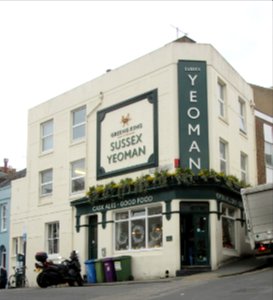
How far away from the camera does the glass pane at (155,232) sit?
79.7 feet

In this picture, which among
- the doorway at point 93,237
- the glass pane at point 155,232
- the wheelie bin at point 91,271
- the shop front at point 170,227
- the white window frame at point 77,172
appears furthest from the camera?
the white window frame at point 77,172

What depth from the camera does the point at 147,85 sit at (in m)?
26.2

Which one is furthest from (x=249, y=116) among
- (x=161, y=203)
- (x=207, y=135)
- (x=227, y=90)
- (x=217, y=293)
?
(x=217, y=293)

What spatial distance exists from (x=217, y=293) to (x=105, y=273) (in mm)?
9708

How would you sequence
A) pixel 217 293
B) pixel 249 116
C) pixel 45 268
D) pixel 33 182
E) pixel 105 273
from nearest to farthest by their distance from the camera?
pixel 217 293, pixel 45 268, pixel 105 273, pixel 249 116, pixel 33 182

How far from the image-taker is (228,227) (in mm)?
25641

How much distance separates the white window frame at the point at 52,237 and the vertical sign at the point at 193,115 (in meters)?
8.76

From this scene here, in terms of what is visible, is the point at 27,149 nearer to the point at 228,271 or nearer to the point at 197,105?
the point at 197,105

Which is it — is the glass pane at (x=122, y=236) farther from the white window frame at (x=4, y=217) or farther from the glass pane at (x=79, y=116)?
the white window frame at (x=4, y=217)

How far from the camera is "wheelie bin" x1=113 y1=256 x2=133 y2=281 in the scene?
2384cm

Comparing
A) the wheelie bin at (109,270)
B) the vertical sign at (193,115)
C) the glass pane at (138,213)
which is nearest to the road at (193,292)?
the wheelie bin at (109,270)

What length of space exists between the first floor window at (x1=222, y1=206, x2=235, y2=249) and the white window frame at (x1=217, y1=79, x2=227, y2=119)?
4.21 metres

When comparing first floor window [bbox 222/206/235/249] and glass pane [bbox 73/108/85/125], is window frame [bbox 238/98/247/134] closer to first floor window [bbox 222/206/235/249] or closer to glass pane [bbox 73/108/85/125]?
first floor window [bbox 222/206/235/249]

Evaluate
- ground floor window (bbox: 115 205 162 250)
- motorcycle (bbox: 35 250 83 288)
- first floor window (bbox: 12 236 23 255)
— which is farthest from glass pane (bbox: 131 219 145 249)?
first floor window (bbox: 12 236 23 255)
